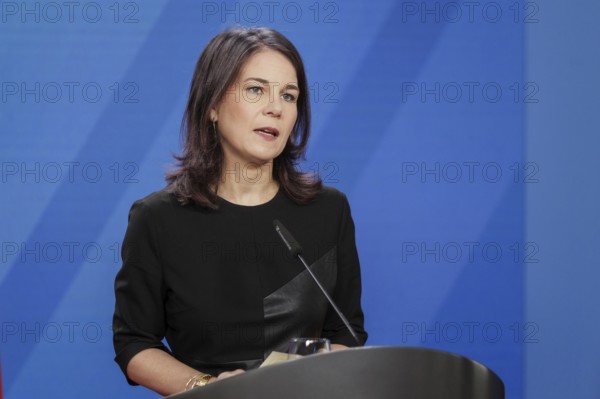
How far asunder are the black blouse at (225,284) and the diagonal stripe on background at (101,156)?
0.60 metres

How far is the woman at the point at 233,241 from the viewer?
174cm

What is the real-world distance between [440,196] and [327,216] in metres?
0.70

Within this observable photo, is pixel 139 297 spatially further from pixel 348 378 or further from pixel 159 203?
pixel 348 378

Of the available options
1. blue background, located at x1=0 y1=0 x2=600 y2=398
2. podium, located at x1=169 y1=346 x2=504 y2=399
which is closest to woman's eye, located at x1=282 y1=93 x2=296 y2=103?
blue background, located at x1=0 y1=0 x2=600 y2=398

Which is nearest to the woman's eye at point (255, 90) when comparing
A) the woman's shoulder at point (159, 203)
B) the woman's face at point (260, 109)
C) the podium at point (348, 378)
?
the woman's face at point (260, 109)

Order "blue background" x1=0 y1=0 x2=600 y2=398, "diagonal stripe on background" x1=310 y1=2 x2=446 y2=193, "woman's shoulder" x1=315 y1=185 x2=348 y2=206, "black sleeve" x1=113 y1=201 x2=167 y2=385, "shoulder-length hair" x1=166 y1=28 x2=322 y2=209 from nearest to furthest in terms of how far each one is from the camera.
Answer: "black sleeve" x1=113 y1=201 x2=167 y2=385 → "shoulder-length hair" x1=166 y1=28 x2=322 y2=209 → "woman's shoulder" x1=315 y1=185 x2=348 y2=206 → "blue background" x1=0 y1=0 x2=600 y2=398 → "diagonal stripe on background" x1=310 y1=2 x2=446 y2=193

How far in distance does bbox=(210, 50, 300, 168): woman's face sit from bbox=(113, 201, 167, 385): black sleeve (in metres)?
0.26

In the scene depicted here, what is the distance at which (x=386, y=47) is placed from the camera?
248 cm

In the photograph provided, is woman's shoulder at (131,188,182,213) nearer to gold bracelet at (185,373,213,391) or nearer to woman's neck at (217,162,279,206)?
woman's neck at (217,162,279,206)

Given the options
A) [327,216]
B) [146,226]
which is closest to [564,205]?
[327,216]

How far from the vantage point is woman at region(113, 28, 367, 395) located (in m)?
1.74

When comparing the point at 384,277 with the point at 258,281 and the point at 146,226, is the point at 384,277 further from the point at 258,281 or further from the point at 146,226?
the point at 146,226

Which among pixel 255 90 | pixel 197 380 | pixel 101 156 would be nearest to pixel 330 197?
pixel 255 90

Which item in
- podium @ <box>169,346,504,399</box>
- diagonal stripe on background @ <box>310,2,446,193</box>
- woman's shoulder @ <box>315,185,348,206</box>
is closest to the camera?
podium @ <box>169,346,504,399</box>
